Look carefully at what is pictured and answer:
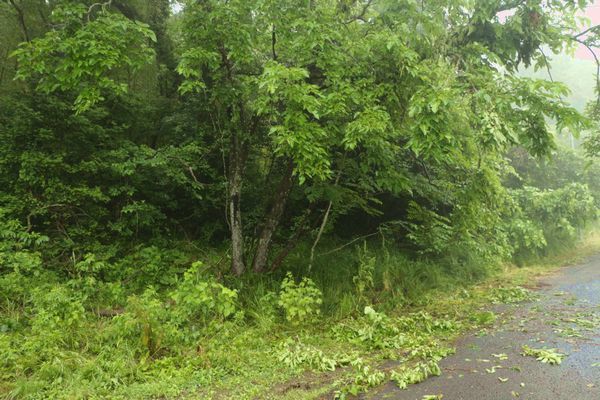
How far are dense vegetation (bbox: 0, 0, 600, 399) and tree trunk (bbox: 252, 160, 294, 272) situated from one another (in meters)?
0.03

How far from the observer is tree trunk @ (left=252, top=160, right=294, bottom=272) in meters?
6.20

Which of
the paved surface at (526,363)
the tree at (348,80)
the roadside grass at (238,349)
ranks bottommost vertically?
the paved surface at (526,363)

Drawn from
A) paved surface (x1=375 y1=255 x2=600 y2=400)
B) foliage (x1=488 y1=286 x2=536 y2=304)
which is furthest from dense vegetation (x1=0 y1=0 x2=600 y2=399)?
paved surface (x1=375 y1=255 x2=600 y2=400)

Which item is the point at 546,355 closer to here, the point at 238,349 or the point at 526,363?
the point at 526,363

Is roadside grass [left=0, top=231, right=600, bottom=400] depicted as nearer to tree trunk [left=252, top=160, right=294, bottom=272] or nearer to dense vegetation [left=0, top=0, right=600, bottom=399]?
dense vegetation [left=0, top=0, right=600, bottom=399]

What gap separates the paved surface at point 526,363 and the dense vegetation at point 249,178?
0.26m

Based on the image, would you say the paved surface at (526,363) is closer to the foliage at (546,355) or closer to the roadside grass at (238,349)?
the foliage at (546,355)

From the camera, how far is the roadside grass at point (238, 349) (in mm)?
3463

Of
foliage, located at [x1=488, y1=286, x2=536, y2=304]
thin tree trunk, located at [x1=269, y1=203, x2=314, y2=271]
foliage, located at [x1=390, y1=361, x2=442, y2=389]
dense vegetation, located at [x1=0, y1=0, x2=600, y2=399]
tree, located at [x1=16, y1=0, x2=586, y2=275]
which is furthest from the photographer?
thin tree trunk, located at [x1=269, y1=203, x2=314, y2=271]

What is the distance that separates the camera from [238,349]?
418cm

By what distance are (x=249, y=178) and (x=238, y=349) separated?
4.49m

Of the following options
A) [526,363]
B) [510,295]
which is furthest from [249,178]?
[526,363]

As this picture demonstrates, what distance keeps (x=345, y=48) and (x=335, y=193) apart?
208 centimetres

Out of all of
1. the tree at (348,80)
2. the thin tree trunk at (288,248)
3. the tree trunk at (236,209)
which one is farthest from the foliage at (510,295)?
the tree trunk at (236,209)
